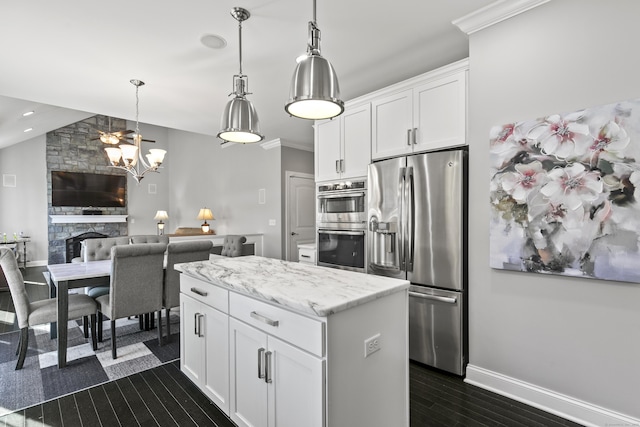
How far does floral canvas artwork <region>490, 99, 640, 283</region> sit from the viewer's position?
1723mm

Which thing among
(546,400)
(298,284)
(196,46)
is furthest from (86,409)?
(546,400)

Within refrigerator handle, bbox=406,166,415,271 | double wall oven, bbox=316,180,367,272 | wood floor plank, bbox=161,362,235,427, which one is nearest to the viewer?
wood floor plank, bbox=161,362,235,427

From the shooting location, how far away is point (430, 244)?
261 centimetres

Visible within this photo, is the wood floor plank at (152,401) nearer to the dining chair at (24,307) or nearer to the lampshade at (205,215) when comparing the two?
the dining chair at (24,307)

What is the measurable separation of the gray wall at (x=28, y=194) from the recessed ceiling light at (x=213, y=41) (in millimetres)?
7725

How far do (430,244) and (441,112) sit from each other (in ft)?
3.66

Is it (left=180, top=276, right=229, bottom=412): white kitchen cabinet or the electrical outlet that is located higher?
the electrical outlet

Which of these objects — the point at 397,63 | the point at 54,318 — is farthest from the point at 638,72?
the point at 54,318

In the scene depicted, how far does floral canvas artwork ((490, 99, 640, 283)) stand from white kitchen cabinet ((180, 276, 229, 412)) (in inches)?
74.7

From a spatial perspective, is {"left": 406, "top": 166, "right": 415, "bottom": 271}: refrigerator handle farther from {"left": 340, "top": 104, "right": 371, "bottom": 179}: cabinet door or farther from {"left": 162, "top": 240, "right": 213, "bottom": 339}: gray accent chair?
{"left": 162, "top": 240, "right": 213, "bottom": 339}: gray accent chair

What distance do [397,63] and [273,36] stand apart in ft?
3.91

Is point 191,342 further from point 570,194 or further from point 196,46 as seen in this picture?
Answer: point 570,194

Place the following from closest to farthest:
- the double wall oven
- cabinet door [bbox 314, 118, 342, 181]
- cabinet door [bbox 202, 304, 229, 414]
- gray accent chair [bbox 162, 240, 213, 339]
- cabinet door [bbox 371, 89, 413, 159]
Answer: cabinet door [bbox 202, 304, 229, 414] → cabinet door [bbox 371, 89, 413, 159] → gray accent chair [bbox 162, 240, 213, 339] → the double wall oven → cabinet door [bbox 314, 118, 342, 181]

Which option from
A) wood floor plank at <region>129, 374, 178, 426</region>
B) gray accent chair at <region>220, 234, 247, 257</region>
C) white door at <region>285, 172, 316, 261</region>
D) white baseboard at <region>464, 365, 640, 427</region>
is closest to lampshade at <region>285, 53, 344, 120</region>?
wood floor plank at <region>129, 374, 178, 426</region>
